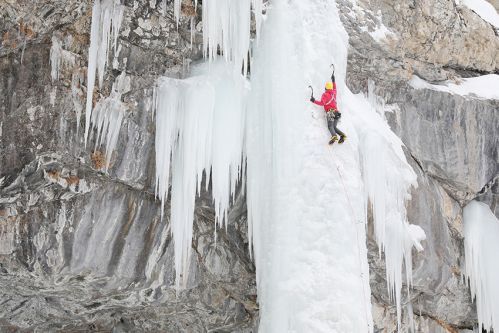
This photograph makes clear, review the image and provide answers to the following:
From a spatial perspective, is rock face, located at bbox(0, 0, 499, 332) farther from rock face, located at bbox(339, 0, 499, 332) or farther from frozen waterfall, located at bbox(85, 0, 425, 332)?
frozen waterfall, located at bbox(85, 0, 425, 332)

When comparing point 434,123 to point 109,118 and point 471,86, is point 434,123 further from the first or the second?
point 109,118

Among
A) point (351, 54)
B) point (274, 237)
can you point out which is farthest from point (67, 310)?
Result: point (351, 54)

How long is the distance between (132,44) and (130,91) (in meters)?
0.67

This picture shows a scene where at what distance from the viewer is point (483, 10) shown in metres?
10.5

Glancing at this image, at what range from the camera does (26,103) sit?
687cm

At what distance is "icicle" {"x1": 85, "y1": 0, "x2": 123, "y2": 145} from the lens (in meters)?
6.80

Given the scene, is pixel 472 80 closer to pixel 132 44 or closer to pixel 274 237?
pixel 274 237

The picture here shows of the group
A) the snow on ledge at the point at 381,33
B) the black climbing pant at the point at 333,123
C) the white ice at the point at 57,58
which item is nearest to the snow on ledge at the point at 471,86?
the snow on ledge at the point at 381,33

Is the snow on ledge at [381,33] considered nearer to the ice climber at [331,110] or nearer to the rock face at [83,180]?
the ice climber at [331,110]

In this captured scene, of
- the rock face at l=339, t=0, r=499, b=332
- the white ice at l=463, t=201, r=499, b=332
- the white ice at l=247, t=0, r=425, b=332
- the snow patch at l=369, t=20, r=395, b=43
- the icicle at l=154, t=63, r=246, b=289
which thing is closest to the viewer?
the white ice at l=247, t=0, r=425, b=332

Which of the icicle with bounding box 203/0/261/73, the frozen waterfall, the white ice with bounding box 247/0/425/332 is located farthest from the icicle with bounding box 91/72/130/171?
the white ice with bounding box 247/0/425/332

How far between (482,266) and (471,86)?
3475 millimetres

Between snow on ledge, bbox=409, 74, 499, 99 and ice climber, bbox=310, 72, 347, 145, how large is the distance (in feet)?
10.2

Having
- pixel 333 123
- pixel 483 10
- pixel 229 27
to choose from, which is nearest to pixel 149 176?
pixel 229 27
